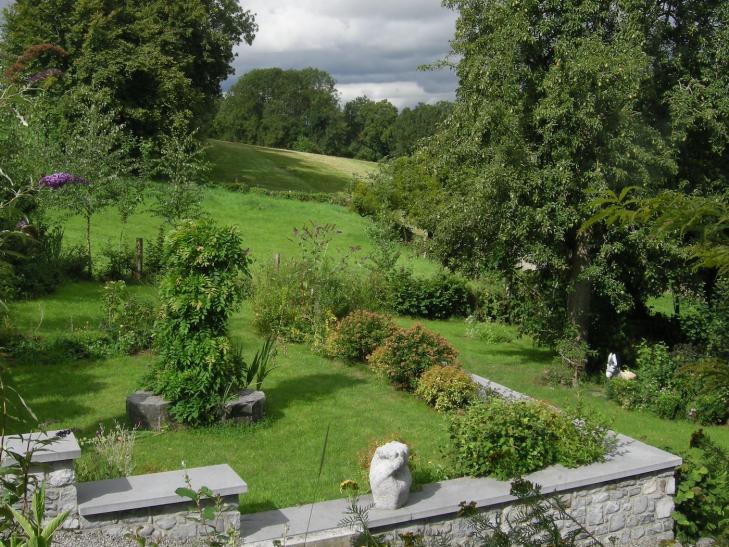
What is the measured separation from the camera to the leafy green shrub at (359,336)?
1315 centimetres

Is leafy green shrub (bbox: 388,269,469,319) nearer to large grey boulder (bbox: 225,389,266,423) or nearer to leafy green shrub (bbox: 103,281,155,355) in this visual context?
leafy green shrub (bbox: 103,281,155,355)

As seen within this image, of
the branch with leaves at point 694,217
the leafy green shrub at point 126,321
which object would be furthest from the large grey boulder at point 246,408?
the branch with leaves at point 694,217

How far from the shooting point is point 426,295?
18.5 meters

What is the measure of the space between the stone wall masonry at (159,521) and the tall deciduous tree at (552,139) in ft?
25.2

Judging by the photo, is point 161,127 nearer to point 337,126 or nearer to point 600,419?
point 600,419

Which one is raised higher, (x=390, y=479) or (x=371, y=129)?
(x=371, y=129)

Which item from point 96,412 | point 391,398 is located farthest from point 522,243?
point 96,412

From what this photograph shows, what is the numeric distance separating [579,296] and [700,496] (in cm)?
621

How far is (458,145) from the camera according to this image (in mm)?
12727

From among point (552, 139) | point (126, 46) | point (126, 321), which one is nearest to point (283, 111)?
point (126, 46)

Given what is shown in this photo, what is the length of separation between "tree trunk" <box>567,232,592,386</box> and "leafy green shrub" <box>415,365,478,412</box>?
10.3ft

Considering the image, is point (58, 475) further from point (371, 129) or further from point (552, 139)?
point (371, 129)

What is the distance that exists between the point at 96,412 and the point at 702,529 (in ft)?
23.5

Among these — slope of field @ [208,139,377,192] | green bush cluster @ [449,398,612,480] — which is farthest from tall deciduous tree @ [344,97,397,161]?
green bush cluster @ [449,398,612,480]
